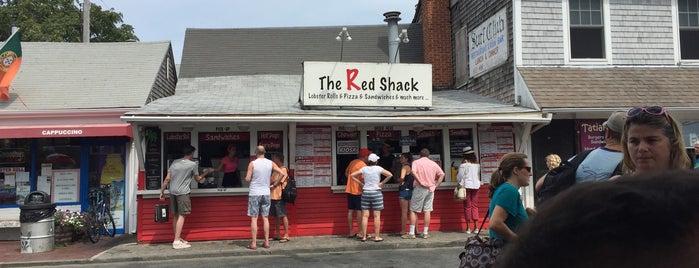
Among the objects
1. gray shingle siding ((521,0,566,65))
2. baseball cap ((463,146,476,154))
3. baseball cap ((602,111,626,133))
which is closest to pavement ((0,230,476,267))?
baseball cap ((463,146,476,154))

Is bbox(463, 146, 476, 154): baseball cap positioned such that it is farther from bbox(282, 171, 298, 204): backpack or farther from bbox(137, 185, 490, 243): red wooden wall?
bbox(282, 171, 298, 204): backpack

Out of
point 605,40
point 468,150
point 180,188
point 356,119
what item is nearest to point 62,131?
point 180,188

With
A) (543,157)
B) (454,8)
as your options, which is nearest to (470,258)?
(543,157)

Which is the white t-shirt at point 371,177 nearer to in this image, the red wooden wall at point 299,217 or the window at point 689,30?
the red wooden wall at point 299,217

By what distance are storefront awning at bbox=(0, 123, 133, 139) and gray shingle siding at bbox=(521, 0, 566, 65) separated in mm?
8656

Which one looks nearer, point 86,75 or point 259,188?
point 259,188

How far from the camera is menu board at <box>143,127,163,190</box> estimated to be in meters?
9.80

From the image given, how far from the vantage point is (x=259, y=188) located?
909 centimetres

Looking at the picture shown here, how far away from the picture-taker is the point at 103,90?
11.9 m

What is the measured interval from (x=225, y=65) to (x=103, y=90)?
427 cm

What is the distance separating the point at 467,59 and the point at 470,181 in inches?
192

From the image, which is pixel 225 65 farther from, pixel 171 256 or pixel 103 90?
pixel 171 256

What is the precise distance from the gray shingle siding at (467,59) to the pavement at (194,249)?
3660mm

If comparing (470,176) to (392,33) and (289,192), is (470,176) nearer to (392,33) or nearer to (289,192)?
(289,192)
